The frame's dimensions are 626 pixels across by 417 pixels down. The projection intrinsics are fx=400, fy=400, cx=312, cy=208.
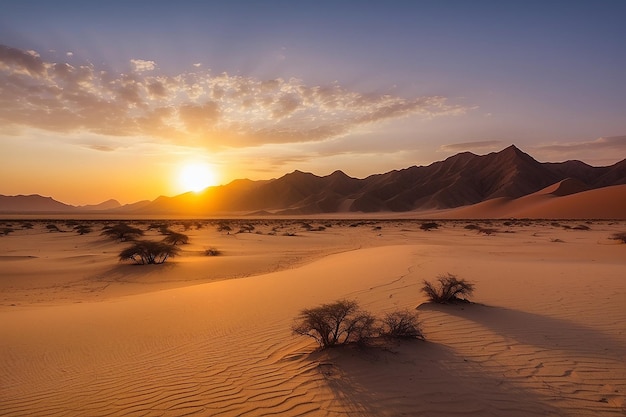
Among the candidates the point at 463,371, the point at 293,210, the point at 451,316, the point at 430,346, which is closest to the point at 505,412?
the point at 463,371

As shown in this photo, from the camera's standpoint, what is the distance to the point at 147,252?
1780cm

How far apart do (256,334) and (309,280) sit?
18.4 feet

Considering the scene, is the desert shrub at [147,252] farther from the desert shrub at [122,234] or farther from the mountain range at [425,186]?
the mountain range at [425,186]

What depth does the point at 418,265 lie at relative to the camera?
46.8ft

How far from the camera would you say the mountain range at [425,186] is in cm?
13025

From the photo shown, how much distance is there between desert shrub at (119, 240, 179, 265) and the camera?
17.4 metres

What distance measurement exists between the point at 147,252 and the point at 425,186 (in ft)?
434

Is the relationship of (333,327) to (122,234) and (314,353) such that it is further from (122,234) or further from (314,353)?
(122,234)

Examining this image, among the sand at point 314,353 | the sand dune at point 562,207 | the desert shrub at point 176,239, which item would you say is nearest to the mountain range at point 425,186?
the sand dune at point 562,207

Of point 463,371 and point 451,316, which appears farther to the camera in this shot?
point 451,316

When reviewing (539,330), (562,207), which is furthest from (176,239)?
(562,207)

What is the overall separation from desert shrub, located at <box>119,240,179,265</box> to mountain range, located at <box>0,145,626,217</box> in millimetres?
112697

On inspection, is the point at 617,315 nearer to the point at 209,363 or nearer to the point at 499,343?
the point at 499,343

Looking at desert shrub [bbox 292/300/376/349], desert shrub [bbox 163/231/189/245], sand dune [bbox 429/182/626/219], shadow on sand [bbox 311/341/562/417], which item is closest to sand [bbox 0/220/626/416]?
shadow on sand [bbox 311/341/562/417]
